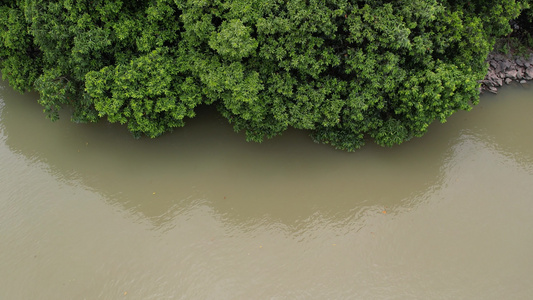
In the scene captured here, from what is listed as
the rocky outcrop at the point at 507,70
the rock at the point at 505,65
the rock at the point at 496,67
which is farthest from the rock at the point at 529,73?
the rock at the point at 496,67

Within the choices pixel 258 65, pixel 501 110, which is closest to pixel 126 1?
pixel 258 65

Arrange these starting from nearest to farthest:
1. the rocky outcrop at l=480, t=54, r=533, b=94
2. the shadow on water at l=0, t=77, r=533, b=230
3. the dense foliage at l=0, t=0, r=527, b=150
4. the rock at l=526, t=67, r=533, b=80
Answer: the dense foliage at l=0, t=0, r=527, b=150, the shadow on water at l=0, t=77, r=533, b=230, the rocky outcrop at l=480, t=54, r=533, b=94, the rock at l=526, t=67, r=533, b=80

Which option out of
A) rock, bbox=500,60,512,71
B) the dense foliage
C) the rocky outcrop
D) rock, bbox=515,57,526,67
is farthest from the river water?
rock, bbox=515,57,526,67

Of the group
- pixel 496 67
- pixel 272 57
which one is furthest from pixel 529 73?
pixel 272 57

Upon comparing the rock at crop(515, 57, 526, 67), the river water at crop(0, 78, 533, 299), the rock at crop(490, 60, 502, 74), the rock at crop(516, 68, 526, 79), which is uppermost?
the rock at crop(515, 57, 526, 67)

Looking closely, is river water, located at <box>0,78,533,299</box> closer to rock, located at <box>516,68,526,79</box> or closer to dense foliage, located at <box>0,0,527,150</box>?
dense foliage, located at <box>0,0,527,150</box>

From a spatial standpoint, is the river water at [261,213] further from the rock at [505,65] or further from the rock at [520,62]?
the rock at [520,62]

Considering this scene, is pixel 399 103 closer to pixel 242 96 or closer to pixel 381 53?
pixel 381 53
